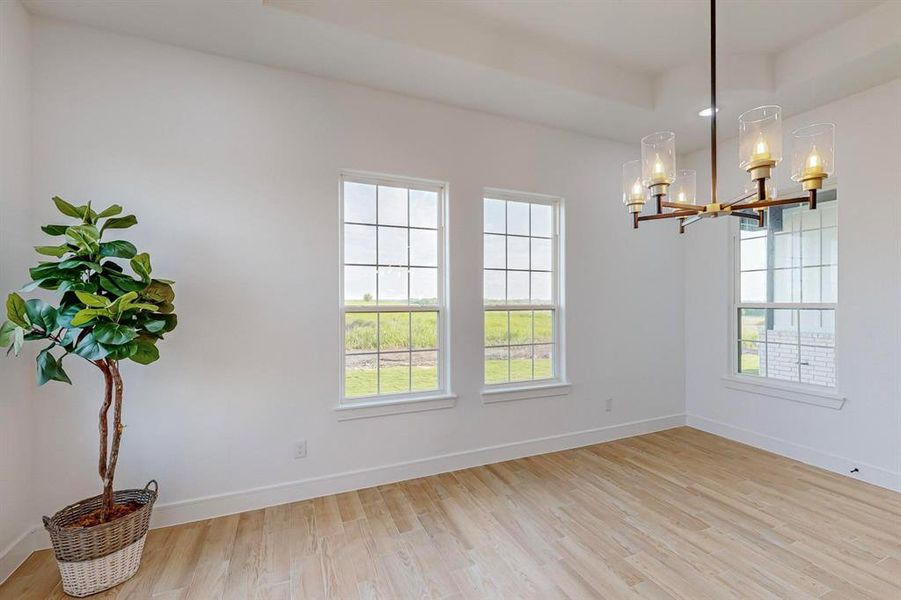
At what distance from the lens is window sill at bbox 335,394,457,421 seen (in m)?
3.00

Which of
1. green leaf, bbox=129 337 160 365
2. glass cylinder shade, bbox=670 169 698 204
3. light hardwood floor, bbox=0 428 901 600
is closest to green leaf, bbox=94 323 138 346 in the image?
green leaf, bbox=129 337 160 365

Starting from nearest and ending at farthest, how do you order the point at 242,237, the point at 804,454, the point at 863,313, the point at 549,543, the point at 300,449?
the point at 549,543
the point at 242,237
the point at 300,449
the point at 863,313
the point at 804,454

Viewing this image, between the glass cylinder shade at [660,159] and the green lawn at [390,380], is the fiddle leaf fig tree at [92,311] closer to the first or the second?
the green lawn at [390,380]

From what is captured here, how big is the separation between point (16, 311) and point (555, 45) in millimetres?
3593

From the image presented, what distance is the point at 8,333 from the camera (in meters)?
1.81

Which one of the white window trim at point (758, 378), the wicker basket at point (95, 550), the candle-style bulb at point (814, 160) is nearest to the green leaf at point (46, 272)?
the wicker basket at point (95, 550)

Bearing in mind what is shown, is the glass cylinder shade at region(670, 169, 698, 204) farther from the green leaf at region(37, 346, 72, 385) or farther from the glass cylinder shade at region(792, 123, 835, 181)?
the green leaf at region(37, 346, 72, 385)

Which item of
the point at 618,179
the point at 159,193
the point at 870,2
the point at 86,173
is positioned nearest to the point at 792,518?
the point at 618,179

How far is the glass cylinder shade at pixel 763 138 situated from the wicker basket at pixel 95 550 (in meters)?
3.36

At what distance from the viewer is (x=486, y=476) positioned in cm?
323

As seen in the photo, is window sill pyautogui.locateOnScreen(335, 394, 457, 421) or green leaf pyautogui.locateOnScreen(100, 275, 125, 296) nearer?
green leaf pyautogui.locateOnScreen(100, 275, 125, 296)

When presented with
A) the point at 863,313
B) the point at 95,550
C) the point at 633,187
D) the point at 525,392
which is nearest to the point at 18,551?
the point at 95,550

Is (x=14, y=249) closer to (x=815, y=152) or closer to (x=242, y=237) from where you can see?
(x=242, y=237)

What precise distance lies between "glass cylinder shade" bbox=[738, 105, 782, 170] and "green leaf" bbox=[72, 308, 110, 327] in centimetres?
292
